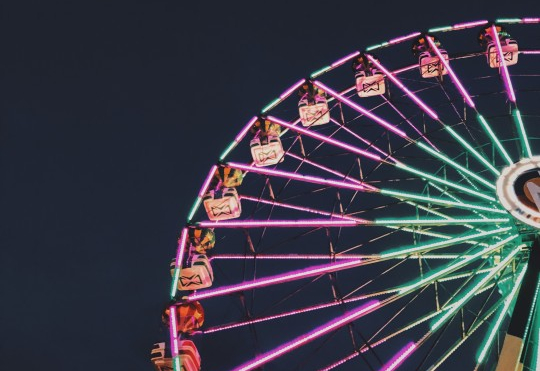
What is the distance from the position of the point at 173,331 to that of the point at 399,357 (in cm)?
342

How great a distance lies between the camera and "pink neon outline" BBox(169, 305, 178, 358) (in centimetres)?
1140

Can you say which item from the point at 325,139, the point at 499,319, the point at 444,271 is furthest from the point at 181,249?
the point at 499,319

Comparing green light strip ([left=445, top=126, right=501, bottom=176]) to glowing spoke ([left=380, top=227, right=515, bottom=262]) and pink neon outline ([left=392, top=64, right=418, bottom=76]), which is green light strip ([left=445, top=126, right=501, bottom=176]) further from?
pink neon outline ([left=392, top=64, right=418, bottom=76])

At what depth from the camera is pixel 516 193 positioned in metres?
12.1

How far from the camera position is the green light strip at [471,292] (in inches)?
453

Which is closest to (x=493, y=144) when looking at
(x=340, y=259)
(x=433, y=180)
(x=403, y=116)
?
(x=433, y=180)

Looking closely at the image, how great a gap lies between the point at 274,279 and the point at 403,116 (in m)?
4.77

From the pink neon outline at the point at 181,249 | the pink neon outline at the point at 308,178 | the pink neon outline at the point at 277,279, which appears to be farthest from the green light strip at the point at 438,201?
the pink neon outline at the point at 181,249

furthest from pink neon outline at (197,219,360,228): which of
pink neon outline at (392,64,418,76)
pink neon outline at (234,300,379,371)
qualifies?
pink neon outline at (392,64,418,76)

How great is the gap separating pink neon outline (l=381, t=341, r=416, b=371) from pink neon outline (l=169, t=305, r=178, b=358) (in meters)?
3.06

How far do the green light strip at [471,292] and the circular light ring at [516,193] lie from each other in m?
0.49

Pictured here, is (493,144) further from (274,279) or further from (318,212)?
(274,279)

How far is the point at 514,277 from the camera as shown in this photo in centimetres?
1177

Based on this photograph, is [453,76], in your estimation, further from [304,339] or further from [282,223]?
[304,339]
